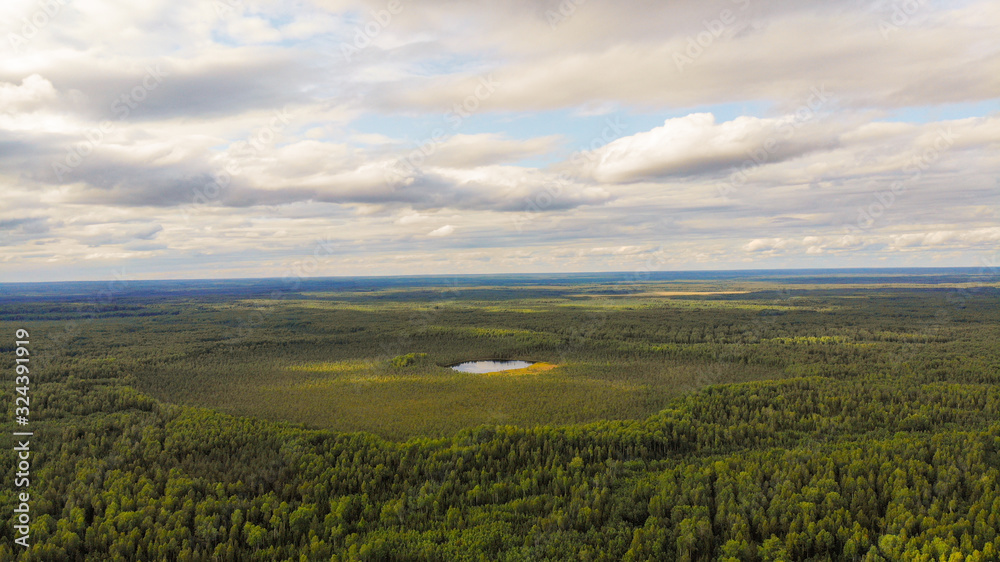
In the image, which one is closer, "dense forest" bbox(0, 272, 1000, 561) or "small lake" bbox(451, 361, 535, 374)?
"dense forest" bbox(0, 272, 1000, 561)

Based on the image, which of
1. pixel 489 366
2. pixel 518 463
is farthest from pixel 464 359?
pixel 518 463

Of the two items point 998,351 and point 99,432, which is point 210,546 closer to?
point 99,432

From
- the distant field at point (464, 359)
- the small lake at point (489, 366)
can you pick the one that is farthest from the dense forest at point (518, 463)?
the small lake at point (489, 366)

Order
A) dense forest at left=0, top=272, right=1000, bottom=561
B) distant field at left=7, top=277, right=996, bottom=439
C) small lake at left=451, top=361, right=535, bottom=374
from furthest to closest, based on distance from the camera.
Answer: small lake at left=451, top=361, right=535, bottom=374, distant field at left=7, top=277, right=996, bottom=439, dense forest at left=0, top=272, right=1000, bottom=561

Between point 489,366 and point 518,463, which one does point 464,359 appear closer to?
point 489,366

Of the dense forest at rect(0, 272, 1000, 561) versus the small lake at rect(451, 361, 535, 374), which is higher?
the dense forest at rect(0, 272, 1000, 561)

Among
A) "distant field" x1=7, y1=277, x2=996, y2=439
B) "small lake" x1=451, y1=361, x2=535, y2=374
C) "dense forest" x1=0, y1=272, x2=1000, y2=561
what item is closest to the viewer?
"dense forest" x1=0, y1=272, x2=1000, y2=561

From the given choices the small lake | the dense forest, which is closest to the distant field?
the dense forest

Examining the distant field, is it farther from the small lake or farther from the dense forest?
the small lake

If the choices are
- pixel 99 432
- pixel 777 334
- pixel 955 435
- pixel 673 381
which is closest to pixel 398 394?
pixel 99 432
